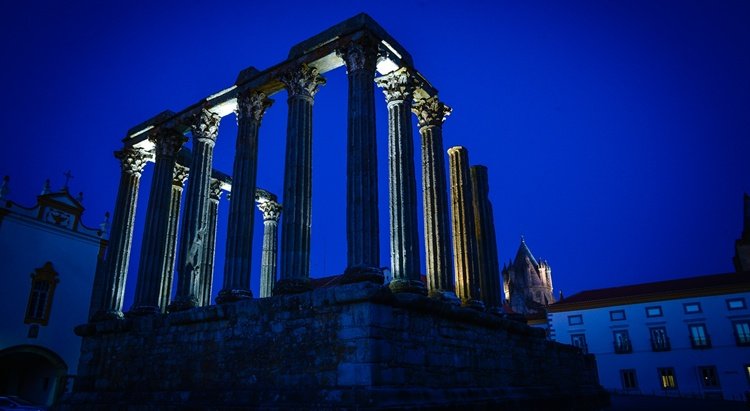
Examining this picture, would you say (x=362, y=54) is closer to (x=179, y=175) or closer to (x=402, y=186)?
(x=402, y=186)

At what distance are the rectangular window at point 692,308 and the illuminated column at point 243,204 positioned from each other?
37.1 meters

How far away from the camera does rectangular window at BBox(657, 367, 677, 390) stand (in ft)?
123

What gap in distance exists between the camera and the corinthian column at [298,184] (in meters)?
11.4

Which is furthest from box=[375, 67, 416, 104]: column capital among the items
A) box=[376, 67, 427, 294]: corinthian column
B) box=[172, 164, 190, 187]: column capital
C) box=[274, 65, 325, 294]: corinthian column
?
box=[172, 164, 190, 187]: column capital

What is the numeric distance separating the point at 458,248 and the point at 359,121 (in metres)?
5.40

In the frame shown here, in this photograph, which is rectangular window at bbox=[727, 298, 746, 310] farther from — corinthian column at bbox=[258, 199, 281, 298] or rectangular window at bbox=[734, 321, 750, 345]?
corinthian column at bbox=[258, 199, 281, 298]

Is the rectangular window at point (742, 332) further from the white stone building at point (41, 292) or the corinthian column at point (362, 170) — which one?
the white stone building at point (41, 292)

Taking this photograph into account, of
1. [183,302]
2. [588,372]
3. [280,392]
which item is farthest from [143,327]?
[588,372]

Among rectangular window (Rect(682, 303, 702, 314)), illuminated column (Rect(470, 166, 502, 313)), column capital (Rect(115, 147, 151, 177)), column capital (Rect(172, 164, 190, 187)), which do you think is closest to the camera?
illuminated column (Rect(470, 166, 502, 313))

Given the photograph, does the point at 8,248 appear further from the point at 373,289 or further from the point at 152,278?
the point at 373,289

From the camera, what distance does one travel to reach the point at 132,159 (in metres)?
17.7

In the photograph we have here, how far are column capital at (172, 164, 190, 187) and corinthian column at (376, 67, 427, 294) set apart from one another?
29.9 feet

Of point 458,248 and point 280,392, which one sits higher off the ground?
point 458,248

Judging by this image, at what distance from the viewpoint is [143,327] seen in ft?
43.3
